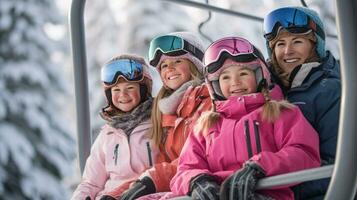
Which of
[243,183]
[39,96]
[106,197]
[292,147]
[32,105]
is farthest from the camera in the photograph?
[39,96]

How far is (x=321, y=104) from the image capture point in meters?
1.88

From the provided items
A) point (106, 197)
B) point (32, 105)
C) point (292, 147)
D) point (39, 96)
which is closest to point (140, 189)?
point (106, 197)

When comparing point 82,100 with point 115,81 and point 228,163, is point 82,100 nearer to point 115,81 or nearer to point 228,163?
point 115,81

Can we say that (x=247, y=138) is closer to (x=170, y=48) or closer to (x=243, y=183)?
(x=243, y=183)

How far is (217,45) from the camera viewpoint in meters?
1.93

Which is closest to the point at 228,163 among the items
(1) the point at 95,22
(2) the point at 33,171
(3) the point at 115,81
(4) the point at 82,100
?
(3) the point at 115,81

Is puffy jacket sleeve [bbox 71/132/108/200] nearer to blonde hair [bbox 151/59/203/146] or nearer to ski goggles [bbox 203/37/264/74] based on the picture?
blonde hair [bbox 151/59/203/146]

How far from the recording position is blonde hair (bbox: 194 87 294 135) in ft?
5.84

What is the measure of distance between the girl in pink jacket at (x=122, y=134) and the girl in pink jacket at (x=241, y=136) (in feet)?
1.04

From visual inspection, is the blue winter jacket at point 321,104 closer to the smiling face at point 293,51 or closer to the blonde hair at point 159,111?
the smiling face at point 293,51

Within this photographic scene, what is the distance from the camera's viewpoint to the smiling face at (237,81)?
187 centimetres

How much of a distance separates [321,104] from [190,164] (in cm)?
33

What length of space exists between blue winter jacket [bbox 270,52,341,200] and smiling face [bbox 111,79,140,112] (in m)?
0.50

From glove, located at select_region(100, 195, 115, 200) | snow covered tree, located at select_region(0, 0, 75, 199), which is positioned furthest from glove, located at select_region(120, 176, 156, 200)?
snow covered tree, located at select_region(0, 0, 75, 199)
